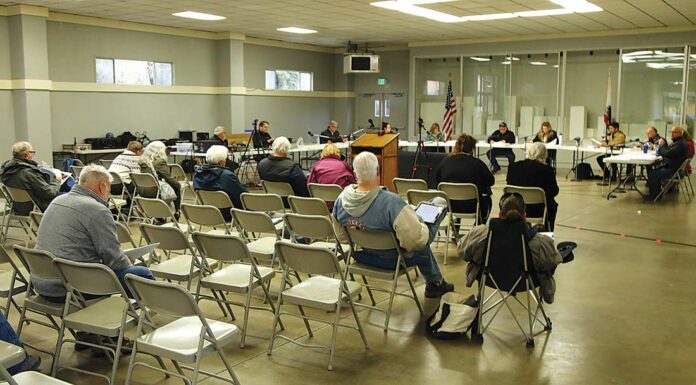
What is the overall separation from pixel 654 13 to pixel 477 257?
32.3 feet

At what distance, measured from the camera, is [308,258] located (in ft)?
13.1

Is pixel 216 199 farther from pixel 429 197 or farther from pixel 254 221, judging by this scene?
pixel 429 197

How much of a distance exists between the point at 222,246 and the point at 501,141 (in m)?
11.4

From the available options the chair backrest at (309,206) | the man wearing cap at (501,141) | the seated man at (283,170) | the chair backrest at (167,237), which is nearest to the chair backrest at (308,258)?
the chair backrest at (167,237)

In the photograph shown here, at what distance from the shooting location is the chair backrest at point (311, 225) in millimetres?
4805

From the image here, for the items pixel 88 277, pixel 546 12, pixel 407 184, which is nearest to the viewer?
pixel 88 277

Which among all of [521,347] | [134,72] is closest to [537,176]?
[521,347]

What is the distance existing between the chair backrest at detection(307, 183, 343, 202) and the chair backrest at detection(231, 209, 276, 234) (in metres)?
1.58

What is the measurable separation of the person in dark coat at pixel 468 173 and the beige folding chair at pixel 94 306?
3.95 meters

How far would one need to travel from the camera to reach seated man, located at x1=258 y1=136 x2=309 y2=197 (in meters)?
7.26

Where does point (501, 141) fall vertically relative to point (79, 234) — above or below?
above

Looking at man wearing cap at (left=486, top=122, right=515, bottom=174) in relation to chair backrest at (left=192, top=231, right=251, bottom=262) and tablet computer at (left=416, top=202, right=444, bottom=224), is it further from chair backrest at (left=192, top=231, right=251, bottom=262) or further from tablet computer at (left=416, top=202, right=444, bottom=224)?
chair backrest at (left=192, top=231, right=251, bottom=262)

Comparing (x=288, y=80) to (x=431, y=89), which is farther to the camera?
(x=431, y=89)

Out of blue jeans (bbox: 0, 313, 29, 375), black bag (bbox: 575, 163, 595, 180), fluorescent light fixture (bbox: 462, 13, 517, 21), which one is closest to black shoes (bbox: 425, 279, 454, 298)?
blue jeans (bbox: 0, 313, 29, 375)
